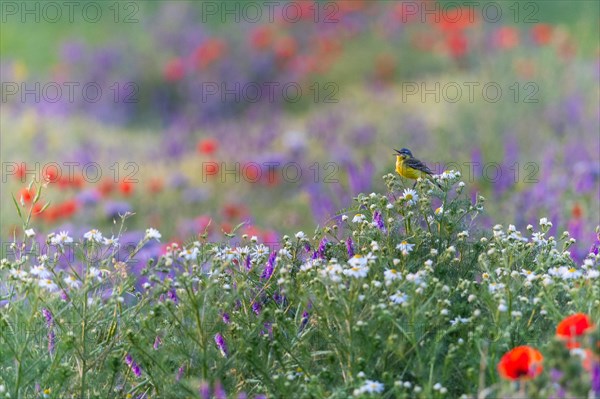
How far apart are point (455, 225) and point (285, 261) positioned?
639 millimetres

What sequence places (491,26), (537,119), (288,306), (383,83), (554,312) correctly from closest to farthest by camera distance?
(554,312), (288,306), (537,119), (383,83), (491,26)

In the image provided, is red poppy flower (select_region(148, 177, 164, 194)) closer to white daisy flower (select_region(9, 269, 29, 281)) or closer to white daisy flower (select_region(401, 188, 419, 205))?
white daisy flower (select_region(401, 188, 419, 205))

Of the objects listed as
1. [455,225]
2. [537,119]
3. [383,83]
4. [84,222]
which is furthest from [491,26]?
[455,225]

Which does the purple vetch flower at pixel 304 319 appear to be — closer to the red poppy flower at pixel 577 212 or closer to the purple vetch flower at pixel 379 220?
the purple vetch flower at pixel 379 220

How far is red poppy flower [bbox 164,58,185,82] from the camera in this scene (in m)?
12.9

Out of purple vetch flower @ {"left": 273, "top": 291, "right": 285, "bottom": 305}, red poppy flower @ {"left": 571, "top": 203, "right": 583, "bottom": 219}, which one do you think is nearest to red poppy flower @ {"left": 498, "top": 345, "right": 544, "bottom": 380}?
purple vetch flower @ {"left": 273, "top": 291, "right": 285, "bottom": 305}

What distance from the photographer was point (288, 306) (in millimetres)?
3457

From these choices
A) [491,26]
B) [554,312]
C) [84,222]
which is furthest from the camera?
[491,26]

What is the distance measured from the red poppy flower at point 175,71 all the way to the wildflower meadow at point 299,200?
54mm

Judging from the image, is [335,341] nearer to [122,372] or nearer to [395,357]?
[395,357]

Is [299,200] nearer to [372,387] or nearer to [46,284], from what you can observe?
[46,284]

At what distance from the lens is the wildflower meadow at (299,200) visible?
3.07 m

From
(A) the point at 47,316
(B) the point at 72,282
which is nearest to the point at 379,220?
(B) the point at 72,282

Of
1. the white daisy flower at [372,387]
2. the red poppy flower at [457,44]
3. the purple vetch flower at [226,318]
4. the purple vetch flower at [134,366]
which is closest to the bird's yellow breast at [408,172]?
the purple vetch flower at [226,318]
